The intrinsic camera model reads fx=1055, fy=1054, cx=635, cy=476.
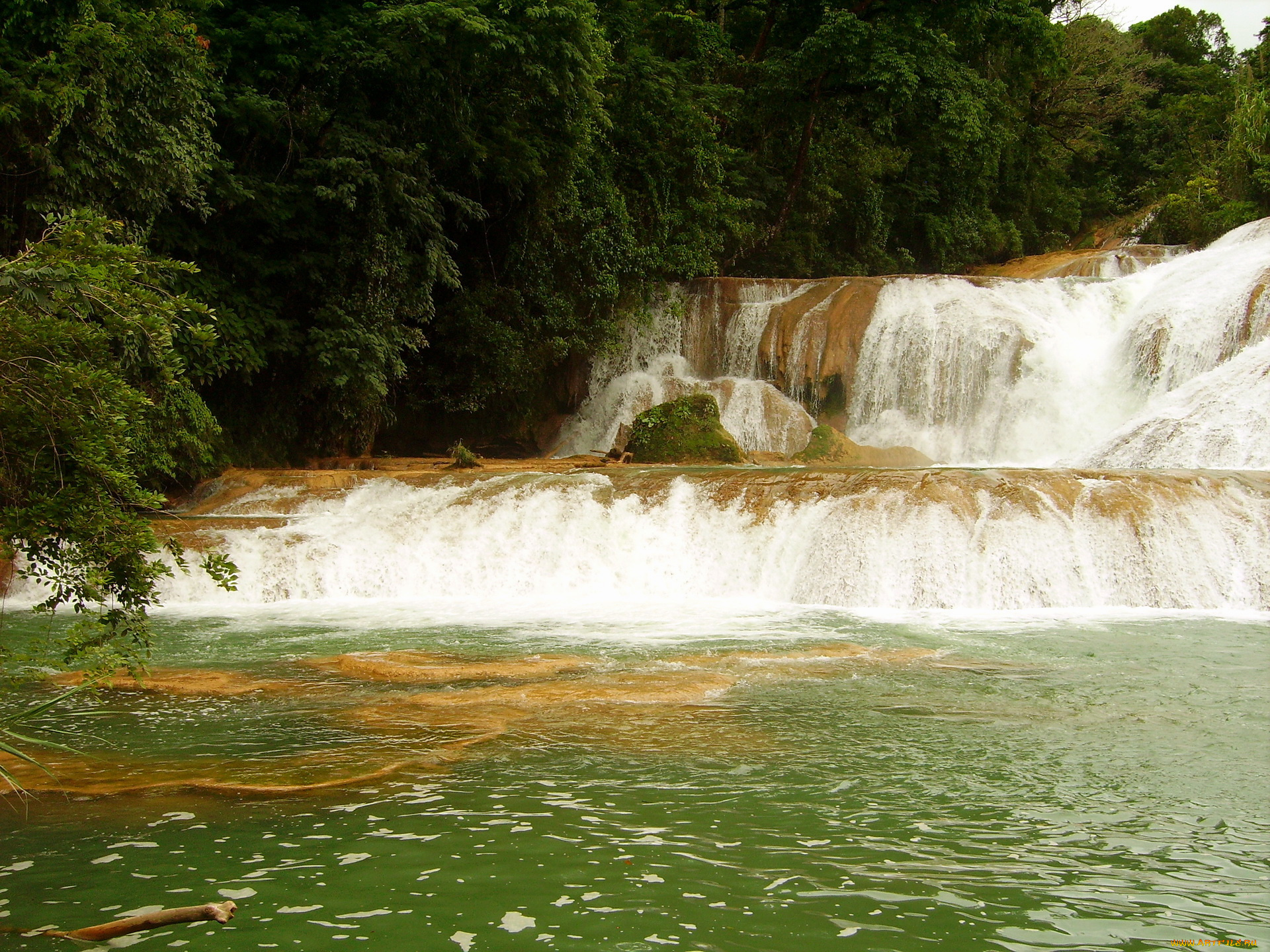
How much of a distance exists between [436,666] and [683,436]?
34.7 ft

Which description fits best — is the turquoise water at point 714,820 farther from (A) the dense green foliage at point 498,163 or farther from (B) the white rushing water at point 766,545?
(A) the dense green foliage at point 498,163

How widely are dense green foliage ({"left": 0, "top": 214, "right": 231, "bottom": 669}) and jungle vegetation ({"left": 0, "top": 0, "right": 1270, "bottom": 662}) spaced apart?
0.06 feet

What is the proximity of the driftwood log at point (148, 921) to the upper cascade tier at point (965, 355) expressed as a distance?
13.5m

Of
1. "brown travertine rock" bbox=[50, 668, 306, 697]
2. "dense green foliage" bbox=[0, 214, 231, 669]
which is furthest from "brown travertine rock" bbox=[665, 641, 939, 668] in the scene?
"dense green foliage" bbox=[0, 214, 231, 669]

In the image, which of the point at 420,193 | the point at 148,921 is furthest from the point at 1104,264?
the point at 148,921

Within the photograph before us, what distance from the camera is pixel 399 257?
15.7m

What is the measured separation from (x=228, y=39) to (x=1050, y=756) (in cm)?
1378

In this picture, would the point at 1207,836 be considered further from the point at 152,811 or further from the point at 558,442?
the point at 558,442

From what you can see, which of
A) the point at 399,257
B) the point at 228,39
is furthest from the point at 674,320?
the point at 228,39

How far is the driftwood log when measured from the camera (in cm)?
308

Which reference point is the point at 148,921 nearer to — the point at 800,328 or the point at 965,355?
the point at 965,355

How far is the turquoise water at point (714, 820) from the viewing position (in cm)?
333

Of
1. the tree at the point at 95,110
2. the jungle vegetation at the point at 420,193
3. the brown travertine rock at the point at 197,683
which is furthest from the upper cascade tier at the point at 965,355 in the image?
the brown travertine rock at the point at 197,683

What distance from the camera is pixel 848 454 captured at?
18.1 m
